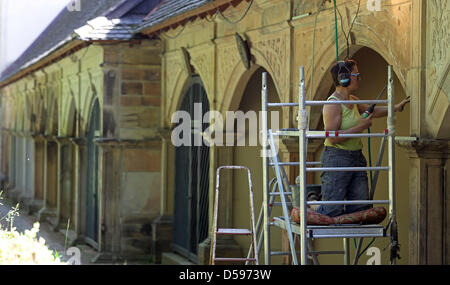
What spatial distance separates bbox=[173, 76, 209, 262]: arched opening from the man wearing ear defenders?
22.3ft

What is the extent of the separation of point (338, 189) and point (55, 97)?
54.7 feet

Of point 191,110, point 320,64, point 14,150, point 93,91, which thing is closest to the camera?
point 320,64

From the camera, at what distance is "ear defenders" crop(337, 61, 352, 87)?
24.0 feet

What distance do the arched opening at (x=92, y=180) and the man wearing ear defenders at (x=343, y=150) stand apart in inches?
435

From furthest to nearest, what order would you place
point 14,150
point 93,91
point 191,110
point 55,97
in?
point 14,150
point 55,97
point 93,91
point 191,110

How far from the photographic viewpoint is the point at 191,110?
15.0 metres

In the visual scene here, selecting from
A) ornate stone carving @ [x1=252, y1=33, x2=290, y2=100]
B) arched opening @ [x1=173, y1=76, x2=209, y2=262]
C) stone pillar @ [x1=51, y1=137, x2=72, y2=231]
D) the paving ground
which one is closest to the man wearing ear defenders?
ornate stone carving @ [x1=252, y1=33, x2=290, y2=100]

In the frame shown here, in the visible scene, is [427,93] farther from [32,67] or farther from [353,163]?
[32,67]

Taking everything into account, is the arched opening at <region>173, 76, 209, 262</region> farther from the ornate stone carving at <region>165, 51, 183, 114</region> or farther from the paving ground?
the paving ground

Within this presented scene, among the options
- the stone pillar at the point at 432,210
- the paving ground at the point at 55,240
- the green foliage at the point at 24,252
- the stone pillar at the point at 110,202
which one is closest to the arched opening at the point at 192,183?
the stone pillar at the point at 110,202

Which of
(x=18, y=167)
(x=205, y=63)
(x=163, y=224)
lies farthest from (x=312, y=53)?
(x=18, y=167)
